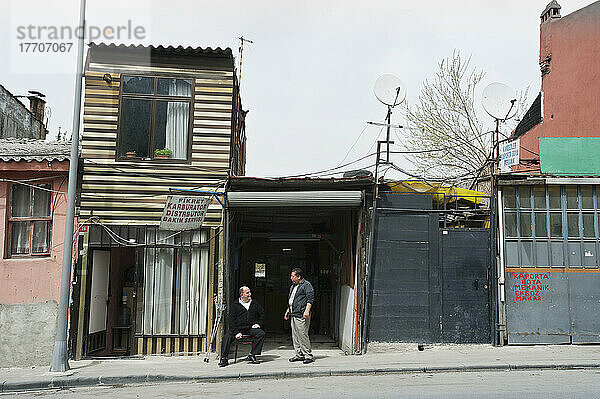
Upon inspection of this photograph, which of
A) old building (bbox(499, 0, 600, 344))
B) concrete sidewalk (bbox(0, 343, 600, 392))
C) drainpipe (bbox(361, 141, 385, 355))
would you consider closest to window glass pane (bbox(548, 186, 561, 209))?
old building (bbox(499, 0, 600, 344))

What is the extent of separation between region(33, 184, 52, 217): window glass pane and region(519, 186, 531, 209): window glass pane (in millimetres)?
10176

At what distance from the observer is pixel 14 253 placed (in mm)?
12344

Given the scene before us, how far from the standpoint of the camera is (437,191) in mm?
12766

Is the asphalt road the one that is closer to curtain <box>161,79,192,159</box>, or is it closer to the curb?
the curb

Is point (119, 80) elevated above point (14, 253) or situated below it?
above

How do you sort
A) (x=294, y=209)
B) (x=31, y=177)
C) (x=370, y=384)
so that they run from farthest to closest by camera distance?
(x=294, y=209), (x=31, y=177), (x=370, y=384)

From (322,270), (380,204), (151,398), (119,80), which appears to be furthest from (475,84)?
(151,398)

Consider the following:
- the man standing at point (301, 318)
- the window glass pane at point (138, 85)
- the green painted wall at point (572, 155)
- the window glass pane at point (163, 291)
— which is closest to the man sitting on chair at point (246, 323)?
the man standing at point (301, 318)

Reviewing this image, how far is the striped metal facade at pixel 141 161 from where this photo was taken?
12422 mm

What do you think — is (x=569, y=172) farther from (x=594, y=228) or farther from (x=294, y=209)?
(x=294, y=209)

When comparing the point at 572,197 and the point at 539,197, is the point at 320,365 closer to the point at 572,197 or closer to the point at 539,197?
the point at 539,197

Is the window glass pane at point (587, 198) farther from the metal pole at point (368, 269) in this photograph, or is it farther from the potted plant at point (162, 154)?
the potted plant at point (162, 154)

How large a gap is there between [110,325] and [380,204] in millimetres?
7106

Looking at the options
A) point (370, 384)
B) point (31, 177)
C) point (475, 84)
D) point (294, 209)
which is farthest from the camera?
point (475, 84)
